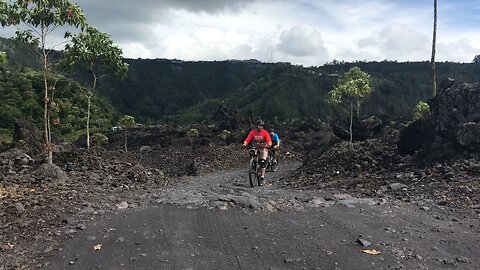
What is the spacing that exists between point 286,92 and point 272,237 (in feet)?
430

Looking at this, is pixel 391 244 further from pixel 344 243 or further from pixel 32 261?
pixel 32 261

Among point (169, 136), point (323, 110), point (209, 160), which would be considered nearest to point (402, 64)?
point (323, 110)

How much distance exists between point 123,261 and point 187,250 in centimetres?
93

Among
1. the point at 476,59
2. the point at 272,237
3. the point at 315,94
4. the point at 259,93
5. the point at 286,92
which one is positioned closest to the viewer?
the point at 272,237

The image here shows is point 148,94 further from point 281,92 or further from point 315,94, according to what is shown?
point 315,94

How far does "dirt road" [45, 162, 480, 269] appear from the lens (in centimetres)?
595

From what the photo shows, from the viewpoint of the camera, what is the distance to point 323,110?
132m

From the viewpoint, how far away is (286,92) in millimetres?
136375

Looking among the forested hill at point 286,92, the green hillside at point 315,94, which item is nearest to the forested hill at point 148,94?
the forested hill at point 286,92

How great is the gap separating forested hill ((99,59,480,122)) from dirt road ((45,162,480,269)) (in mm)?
106859

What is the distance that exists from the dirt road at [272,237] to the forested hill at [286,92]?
107 meters

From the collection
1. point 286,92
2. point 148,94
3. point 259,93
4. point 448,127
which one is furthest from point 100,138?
point 148,94

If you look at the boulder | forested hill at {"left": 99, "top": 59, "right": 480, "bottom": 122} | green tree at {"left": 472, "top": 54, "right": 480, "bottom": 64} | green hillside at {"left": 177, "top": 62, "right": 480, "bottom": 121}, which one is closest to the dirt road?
the boulder

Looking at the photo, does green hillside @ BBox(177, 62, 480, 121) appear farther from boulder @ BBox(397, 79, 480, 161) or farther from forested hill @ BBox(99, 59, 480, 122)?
boulder @ BBox(397, 79, 480, 161)
